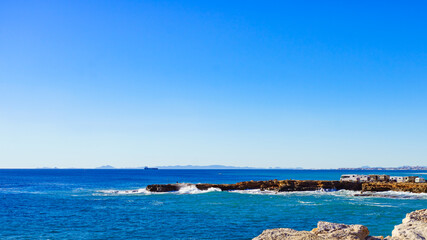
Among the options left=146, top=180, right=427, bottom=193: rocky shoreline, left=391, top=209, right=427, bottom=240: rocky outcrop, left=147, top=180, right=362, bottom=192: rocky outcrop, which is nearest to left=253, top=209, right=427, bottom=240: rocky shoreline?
left=391, top=209, right=427, bottom=240: rocky outcrop

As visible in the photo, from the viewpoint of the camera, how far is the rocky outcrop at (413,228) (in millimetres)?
11648

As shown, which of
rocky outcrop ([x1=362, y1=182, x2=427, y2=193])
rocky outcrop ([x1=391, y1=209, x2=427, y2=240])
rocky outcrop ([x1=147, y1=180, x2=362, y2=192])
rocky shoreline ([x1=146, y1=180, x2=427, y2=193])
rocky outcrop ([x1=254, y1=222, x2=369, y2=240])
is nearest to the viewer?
rocky outcrop ([x1=254, y1=222, x2=369, y2=240])

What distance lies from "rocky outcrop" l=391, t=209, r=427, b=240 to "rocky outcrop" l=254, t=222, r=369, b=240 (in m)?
1.75

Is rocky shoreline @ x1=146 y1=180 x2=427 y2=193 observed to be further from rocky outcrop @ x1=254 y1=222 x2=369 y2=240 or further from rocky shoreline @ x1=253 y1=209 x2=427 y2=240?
rocky outcrop @ x1=254 y1=222 x2=369 y2=240

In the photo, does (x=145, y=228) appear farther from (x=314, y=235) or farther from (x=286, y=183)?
(x=286, y=183)

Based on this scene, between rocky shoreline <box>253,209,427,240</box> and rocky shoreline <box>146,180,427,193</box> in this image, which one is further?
rocky shoreline <box>146,180,427,193</box>

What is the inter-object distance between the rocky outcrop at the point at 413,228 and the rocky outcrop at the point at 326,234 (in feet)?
5.74

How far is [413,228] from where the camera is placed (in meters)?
12.4

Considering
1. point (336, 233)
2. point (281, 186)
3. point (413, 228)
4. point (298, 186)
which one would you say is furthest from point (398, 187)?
point (336, 233)

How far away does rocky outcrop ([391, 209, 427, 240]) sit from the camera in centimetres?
1165

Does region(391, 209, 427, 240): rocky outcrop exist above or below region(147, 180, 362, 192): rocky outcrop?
above

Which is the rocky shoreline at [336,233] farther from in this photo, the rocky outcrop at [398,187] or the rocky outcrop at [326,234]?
the rocky outcrop at [398,187]

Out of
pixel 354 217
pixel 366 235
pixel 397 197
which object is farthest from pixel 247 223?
pixel 397 197

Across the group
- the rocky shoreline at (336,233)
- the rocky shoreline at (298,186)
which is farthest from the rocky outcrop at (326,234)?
the rocky shoreline at (298,186)
